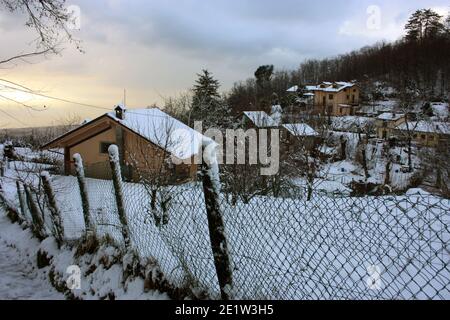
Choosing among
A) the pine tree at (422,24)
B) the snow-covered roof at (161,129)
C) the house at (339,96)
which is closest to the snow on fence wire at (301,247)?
the snow-covered roof at (161,129)

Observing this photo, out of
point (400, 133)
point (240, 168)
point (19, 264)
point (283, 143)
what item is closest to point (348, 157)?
point (400, 133)

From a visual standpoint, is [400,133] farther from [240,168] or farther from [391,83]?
[391,83]

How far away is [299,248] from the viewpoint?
9.04 feet

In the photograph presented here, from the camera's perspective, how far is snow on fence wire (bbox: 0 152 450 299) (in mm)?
1775

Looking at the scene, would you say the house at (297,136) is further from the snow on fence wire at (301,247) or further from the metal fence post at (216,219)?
the metal fence post at (216,219)

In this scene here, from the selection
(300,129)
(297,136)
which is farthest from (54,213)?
(300,129)

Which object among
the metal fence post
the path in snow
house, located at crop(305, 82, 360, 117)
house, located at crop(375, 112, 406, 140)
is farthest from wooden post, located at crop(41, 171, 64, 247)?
house, located at crop(305, 82, 360, 117)

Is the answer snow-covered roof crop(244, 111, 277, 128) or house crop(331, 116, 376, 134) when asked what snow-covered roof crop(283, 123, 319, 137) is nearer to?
snow-covered roof crop(244, 111, 277, 128)

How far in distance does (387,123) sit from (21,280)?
40.5 metres

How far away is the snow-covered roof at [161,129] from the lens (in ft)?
41.4

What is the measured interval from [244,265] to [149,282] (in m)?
1.00

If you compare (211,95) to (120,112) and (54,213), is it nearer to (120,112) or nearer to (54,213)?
(120,112)
